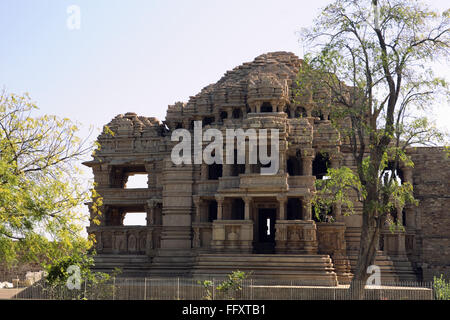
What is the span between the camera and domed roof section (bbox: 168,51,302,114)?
34.8 metres

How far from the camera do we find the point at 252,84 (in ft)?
115

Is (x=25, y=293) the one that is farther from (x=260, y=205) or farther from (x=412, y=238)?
(x=412, y=238)

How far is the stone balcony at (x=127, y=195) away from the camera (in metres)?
36.4

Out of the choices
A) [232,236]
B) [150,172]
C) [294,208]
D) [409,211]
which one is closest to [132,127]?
[150,172]

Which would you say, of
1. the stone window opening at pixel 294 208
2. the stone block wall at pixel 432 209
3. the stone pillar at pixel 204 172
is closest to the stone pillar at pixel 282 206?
the stone window opening at pixel 294 208

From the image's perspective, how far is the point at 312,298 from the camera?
24.9 meters

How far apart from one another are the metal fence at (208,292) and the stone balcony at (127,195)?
32.7ft

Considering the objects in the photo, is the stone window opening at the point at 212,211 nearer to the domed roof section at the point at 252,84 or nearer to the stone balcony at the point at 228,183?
the stone balcony at the point at 228,183

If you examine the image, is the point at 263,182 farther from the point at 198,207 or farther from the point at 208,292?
the point at 208,292

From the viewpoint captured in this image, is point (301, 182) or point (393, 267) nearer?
point (393, 267)

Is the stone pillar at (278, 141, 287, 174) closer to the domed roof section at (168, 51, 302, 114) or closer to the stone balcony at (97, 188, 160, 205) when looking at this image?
the domed roof section at (168, 51, 302, 114)

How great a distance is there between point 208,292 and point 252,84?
1450 cm
